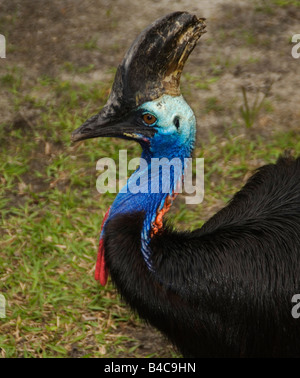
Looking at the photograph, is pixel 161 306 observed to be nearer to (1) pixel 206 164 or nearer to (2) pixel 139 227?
(2) pixel 139 227

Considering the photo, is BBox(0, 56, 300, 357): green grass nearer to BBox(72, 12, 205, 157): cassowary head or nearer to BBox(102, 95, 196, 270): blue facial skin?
BBox(102, 95, 196, 270): blue facial skin

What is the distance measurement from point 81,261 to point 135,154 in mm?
917

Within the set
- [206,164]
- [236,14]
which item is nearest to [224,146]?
[206,164]

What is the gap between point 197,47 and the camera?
4996 mm

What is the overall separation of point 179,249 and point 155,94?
0.62 metres

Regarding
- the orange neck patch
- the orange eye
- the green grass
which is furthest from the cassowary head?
the green grass

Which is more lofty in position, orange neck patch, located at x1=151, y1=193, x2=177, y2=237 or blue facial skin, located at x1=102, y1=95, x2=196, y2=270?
blue facial skin, located at x1=102, y1=95, x2=196, y2=270

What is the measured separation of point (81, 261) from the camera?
361cm

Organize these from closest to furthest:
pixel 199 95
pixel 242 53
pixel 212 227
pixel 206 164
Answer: pixel 212 227 → pixel 206 164 → pixel 199 95 → pixel 242 53

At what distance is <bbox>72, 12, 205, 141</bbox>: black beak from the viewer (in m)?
2.49

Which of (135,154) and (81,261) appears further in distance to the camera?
(135,154)

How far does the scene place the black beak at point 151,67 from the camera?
8.16 feet

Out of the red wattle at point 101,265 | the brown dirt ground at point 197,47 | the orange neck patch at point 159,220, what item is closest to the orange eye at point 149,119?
the orange neck patch at point 159,220

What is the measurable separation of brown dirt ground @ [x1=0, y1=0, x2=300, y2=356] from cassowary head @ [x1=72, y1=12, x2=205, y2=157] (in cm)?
175
